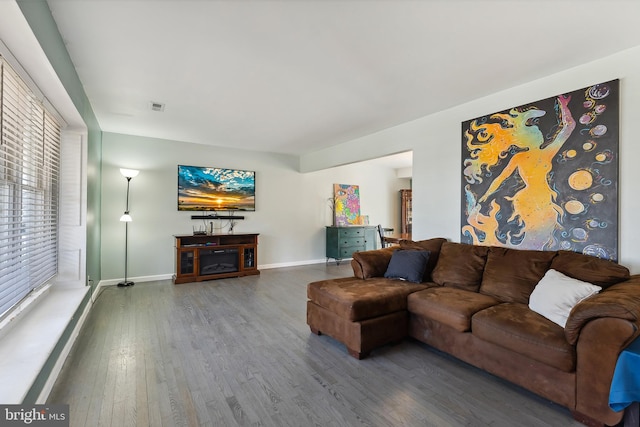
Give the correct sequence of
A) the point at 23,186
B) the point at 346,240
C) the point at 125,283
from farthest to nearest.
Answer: the point at 346,240 → the point at 125,283 → the point at 23,186

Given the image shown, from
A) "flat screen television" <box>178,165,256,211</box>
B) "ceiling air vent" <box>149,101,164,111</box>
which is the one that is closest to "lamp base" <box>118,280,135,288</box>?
"flat screen television" <box>178,165,256,211</box>

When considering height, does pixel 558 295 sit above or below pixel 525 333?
above

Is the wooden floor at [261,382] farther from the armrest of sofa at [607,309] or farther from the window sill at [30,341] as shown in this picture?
the armrest of sofa at [607,309]

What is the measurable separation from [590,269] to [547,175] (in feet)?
3.03

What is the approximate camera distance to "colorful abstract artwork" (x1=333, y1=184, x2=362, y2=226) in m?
7.23

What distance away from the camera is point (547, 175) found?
2766 millimetres

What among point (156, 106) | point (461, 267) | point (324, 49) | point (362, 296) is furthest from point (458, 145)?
point (156, 106)

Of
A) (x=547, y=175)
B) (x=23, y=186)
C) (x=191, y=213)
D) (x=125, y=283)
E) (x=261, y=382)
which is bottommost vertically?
(x=261, y=382)

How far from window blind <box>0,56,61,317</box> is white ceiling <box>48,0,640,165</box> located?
22.1 inches

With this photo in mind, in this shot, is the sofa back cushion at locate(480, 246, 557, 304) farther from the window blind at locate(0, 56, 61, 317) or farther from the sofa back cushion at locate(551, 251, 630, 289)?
the window blind at locate(0, 56, 61, 317)

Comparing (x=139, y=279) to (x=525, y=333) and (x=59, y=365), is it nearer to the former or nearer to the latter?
(x=59, y=365)

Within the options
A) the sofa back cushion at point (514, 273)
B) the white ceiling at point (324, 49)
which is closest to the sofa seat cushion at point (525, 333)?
the sofa back cushion at point (514, 273)

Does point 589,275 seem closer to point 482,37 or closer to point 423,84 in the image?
point 482,37

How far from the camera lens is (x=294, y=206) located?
6676 millimetres
